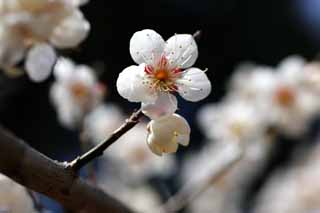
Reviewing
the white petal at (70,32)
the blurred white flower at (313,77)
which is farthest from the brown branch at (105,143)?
the blurred white flower at (313,77)

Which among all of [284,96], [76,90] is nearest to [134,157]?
[284,96]

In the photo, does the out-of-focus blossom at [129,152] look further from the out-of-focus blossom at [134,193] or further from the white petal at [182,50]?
the white petal at [182,50]

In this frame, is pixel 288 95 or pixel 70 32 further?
pixel 288 95

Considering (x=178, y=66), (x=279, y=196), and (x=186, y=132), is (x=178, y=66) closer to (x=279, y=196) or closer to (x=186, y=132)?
(x=186, y=132)

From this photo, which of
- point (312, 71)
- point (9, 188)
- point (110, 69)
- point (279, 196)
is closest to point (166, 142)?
point (9, 188)

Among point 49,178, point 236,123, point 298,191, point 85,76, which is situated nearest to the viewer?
point 49,178

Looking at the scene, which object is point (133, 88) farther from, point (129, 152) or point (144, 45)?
point (129, 152)

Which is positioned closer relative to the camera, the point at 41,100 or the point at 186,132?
the point at 186,132
